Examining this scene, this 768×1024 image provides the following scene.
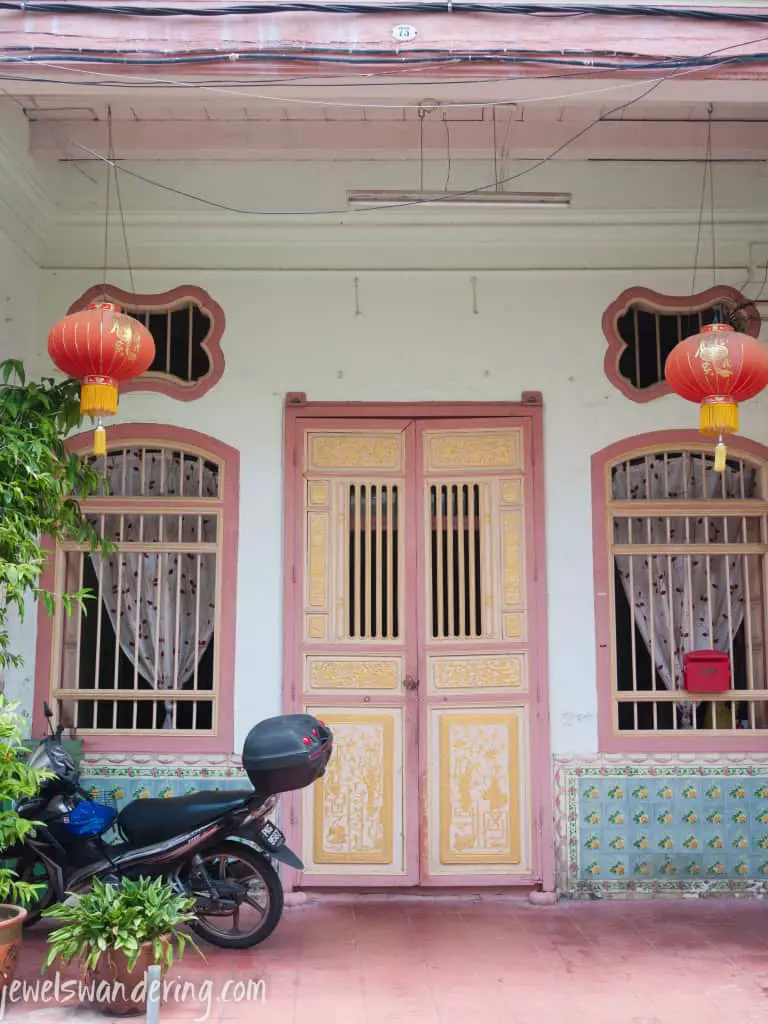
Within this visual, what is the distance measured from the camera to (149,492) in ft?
18.6

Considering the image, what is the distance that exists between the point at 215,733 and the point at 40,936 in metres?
1.23

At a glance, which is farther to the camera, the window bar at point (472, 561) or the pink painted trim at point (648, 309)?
the pink painted trim at point (648, 309)

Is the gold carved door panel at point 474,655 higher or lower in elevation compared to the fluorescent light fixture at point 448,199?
lower

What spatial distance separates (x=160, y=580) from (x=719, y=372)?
3.02 metres

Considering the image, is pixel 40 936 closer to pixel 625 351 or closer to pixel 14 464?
pixel 14 464

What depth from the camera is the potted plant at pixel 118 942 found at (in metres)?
3.69

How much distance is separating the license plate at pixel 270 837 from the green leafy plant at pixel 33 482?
1258 mm

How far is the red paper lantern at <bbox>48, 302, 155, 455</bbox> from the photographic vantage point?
4.31 metres

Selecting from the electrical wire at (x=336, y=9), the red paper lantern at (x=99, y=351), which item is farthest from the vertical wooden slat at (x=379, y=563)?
the electrical wire at (x=336, y=9)

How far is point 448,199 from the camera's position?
565cm

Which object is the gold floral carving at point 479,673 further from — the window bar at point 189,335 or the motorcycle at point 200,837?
the window bar at point 189,335

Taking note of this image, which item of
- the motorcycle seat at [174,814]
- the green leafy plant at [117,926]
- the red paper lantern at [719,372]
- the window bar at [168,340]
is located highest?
the window bar at [168,340]

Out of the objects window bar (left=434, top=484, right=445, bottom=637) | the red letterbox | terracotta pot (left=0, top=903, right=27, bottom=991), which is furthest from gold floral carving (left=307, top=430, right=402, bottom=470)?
terracotta pot (left=0, top=903, right=27, bottom=991)

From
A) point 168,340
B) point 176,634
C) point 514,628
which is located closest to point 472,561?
point 514,628
